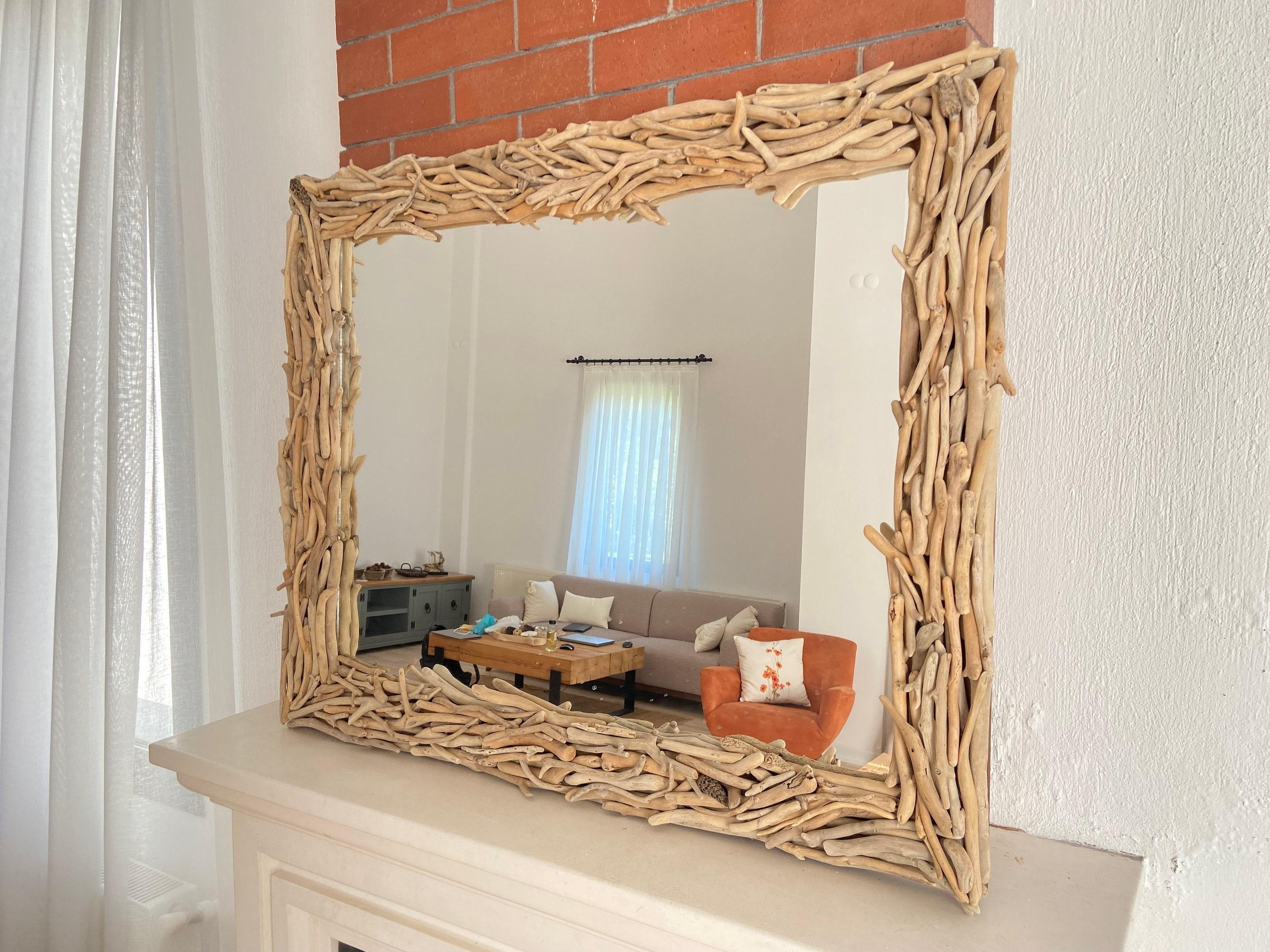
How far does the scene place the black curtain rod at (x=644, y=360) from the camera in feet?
3.41

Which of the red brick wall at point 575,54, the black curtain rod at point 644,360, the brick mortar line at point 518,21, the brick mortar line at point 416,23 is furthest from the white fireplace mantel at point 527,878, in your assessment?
the brick mortar line at point 416,23

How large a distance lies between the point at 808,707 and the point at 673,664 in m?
0.18

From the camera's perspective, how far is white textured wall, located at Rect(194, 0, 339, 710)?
163 centimetres

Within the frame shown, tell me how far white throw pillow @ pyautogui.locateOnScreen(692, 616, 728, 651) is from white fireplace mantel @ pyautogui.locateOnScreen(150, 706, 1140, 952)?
23 centimetres

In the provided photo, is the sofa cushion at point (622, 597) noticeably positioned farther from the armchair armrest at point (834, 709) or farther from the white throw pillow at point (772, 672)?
the armchair armrest at point (834, 709)

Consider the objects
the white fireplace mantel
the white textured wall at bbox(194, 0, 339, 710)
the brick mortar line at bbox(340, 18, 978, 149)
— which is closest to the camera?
the white fireplace mantel

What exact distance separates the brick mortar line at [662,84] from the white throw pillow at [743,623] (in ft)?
2.17

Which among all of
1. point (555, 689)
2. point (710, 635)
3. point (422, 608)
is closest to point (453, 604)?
point (422, 608)

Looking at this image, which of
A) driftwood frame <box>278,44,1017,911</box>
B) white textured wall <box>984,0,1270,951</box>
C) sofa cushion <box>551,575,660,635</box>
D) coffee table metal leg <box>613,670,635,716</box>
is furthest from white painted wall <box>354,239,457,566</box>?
white textured wall <box>984,0,1270,951</box>

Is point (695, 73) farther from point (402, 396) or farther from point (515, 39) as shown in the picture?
point (402, 396)

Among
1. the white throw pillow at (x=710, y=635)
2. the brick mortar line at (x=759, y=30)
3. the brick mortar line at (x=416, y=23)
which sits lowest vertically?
the white throw pillow at (x=710, y=635)

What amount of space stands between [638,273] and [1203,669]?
2.69ft

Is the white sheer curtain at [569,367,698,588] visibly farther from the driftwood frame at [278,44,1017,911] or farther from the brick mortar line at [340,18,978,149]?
the brick mortar line at [340,18,978,149]

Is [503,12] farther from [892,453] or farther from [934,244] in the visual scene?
[892,453]
